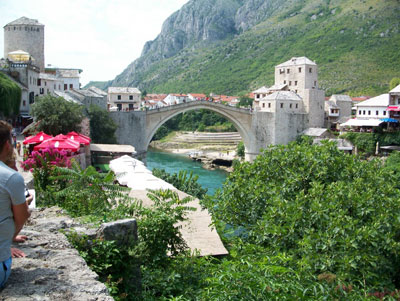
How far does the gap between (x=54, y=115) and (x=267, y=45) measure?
76.4m

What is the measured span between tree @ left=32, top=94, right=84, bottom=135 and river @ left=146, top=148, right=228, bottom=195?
35.4 ft

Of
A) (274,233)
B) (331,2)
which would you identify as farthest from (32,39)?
(331,2)

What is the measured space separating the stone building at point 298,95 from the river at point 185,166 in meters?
7.64

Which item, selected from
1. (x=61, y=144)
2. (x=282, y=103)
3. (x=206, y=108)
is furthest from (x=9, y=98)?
(x=282, y=103)

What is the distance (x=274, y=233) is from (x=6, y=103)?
20.7 m

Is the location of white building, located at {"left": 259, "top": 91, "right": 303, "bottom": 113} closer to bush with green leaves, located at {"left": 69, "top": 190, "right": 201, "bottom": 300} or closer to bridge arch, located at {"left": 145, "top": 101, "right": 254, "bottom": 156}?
bridge arch, located at {"left": 145, "top": 101, "right": 254, "bottom": 156}

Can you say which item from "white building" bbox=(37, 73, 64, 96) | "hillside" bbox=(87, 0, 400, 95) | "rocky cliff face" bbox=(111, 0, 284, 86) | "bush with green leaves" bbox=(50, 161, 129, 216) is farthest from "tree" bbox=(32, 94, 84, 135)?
"rocky cliff face" bbox=(111, 0, 284, 86)

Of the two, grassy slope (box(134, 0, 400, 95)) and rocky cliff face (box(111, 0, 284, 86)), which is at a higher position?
rocky cliff face (box(111, 0, 284, 86))

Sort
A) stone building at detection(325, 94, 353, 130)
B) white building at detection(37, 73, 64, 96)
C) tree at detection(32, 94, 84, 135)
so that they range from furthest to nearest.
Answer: stone building at detection(325, 94, 353, 130)
white building at detection(37, 73, 64, 96)
tree at detection(32, 94, 84, 135)

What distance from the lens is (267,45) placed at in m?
89.4

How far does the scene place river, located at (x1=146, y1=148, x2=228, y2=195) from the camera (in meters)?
31.6

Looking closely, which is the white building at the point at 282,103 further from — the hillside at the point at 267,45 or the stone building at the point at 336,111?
the hillside at the point at 267,45

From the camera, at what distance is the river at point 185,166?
1244 inches

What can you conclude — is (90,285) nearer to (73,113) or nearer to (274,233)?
(274,233)
